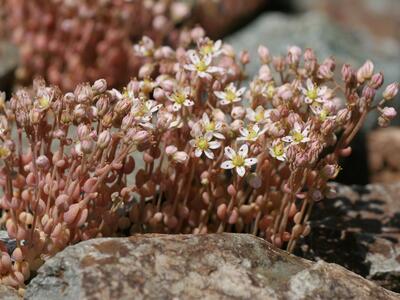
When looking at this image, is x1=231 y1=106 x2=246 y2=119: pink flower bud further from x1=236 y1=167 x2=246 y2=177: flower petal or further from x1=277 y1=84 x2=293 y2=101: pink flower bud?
x1=236 y1=167 x2=246 y2=177: flower petal

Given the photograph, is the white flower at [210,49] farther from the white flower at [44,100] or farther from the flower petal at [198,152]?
the white flower at [44,100]

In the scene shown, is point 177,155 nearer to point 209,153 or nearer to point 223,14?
point 209,153

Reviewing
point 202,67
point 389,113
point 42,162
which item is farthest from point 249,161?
point 42,162

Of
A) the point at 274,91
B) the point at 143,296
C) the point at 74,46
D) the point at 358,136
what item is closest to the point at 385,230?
the point at 274,91

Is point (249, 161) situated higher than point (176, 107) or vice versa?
point (176, 107)

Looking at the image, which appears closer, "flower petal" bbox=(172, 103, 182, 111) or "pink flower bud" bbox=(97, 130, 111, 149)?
"pink flower bud" bbox=(97, 130, 111, 149)

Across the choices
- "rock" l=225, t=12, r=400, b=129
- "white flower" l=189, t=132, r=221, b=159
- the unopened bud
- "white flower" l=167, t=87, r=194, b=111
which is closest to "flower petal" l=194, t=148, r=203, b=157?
"white flower" l=189, t=132, r=221, b=159
